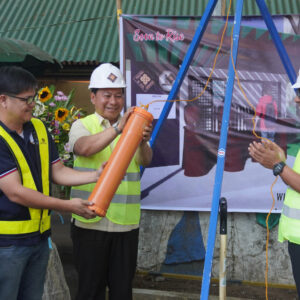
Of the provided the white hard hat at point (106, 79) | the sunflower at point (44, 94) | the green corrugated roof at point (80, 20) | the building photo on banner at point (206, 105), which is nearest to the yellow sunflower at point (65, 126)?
the sunflower at point (44, 94)

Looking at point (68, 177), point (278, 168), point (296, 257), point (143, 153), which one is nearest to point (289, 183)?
point (278, 168)

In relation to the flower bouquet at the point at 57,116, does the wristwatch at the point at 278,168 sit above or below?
below

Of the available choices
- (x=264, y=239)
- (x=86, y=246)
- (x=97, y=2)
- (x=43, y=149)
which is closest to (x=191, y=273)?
(x=264, y=239)

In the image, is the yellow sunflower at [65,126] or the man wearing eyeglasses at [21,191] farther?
the yellow sunflower at [65,126]

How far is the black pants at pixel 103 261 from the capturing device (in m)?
2.48

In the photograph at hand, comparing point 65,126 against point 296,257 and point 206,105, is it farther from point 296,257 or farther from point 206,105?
point 296,257

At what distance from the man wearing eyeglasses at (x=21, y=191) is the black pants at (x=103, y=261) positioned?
0.48 meters

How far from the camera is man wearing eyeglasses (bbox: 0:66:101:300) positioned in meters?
1.85

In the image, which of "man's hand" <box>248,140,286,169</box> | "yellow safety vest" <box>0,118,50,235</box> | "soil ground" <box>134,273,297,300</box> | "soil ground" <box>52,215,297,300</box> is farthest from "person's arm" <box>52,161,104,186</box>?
"soil ground" <box>134,273,297,300</box>

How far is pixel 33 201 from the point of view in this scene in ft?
6.09

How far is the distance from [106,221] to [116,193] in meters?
0.18

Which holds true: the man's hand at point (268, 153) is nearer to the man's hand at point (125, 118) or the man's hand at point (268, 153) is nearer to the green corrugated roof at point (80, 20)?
the man's hand at point (125, 118)

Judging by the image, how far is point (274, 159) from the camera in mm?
2035

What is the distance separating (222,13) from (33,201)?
259 cm
